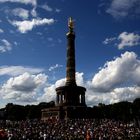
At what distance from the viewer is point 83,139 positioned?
121 feet

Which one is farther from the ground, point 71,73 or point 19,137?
point 71,73

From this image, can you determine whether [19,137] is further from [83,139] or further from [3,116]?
[3,116]

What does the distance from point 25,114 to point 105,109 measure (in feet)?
113

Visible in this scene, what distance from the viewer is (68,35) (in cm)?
8200

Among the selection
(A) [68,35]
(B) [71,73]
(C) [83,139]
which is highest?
(A) [68,35]

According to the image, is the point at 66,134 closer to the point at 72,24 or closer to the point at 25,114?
the point at 72,24

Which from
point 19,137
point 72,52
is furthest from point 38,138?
point 72,52

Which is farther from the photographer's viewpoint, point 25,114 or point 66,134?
point 25,114

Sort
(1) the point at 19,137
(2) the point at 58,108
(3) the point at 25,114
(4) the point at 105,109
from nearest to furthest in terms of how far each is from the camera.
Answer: (1) the point at 19,137
(2) the point at 58,108
(4) the point at 105,109
(3) the point at 25,114

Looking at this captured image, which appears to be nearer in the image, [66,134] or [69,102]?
[66,134]

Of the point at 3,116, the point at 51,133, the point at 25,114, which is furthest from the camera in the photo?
the point at 25,114

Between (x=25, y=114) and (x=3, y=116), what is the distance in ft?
42.8

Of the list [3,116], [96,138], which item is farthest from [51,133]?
[3,116]

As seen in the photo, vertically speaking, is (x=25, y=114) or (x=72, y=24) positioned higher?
(x=72, y=24)
